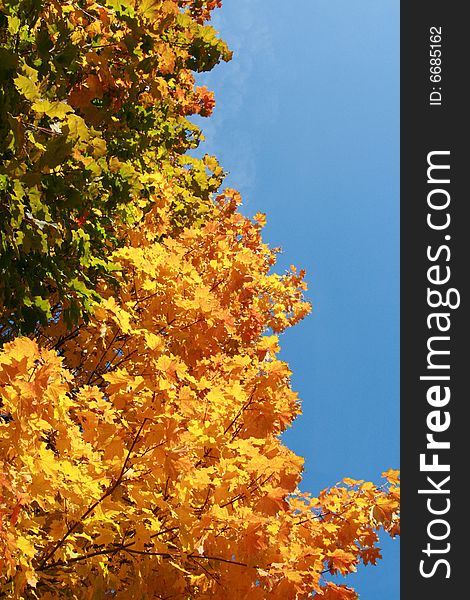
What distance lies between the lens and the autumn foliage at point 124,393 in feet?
8.19

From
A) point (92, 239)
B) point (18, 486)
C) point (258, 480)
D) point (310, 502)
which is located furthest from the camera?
point (92, 239)

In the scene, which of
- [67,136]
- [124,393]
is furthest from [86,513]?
[67,136]

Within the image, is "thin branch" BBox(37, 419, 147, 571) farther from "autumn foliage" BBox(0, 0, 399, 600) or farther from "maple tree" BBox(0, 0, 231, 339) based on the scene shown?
"maple tree" BBox(0, 0, 231, 339)

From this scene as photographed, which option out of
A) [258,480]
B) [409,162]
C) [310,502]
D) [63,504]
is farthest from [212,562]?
[409,162]

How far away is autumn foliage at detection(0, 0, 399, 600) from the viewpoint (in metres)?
2.50

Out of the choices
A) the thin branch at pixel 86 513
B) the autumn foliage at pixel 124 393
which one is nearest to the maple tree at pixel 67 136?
Answer: the autumn foliage at pixel 124 393

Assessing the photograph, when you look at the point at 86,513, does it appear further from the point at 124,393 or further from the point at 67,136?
the point at 67,136

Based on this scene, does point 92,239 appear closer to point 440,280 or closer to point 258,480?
point 258,480

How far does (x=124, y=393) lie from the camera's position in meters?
2.88

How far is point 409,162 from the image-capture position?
18.4 feet

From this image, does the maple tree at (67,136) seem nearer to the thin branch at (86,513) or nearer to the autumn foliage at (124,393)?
the autumn foliage at (124,393)

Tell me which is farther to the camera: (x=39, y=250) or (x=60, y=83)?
(x=60, y=83)

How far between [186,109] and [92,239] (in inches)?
257

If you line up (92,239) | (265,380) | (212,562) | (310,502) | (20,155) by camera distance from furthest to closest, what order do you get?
(92,239), (310,502), (265,380), (20,155), (212,562)
